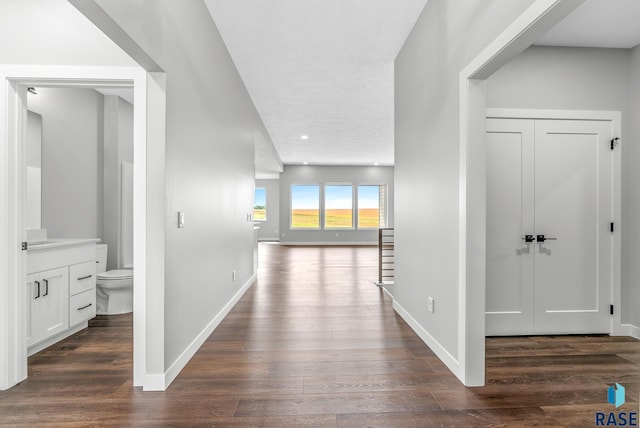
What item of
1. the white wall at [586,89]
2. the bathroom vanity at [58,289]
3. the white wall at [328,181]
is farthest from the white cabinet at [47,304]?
the white wall at [328,181]

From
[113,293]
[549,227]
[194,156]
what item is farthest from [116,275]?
[549,227]

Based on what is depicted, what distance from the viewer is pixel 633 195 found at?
2.91m

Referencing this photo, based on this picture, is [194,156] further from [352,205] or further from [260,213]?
[260,213]

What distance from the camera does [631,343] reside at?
2.77 meters

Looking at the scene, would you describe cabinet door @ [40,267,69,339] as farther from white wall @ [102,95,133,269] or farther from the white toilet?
white wall @ [102,95,133,269]

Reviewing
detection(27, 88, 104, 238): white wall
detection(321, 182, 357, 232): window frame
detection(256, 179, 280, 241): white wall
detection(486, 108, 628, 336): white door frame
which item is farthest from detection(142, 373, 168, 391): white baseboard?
detection(256, 179, 280, 241): white wall

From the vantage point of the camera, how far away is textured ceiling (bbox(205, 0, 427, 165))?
2809 millimetres

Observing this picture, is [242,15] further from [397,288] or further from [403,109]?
[397,288]

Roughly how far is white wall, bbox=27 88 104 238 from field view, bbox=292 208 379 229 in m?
7.99

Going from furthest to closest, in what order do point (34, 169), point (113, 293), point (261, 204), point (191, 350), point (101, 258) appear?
point (261, 204) → point (101, 258) → point (113, 293) → point (34, 169) → point (191, 350)

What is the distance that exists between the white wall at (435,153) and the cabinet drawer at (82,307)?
3159 mm

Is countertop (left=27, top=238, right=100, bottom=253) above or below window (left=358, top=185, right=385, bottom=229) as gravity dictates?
below

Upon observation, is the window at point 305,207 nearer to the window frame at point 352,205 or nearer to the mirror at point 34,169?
the window frame at point 352,205

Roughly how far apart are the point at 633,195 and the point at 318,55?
11.1ft
